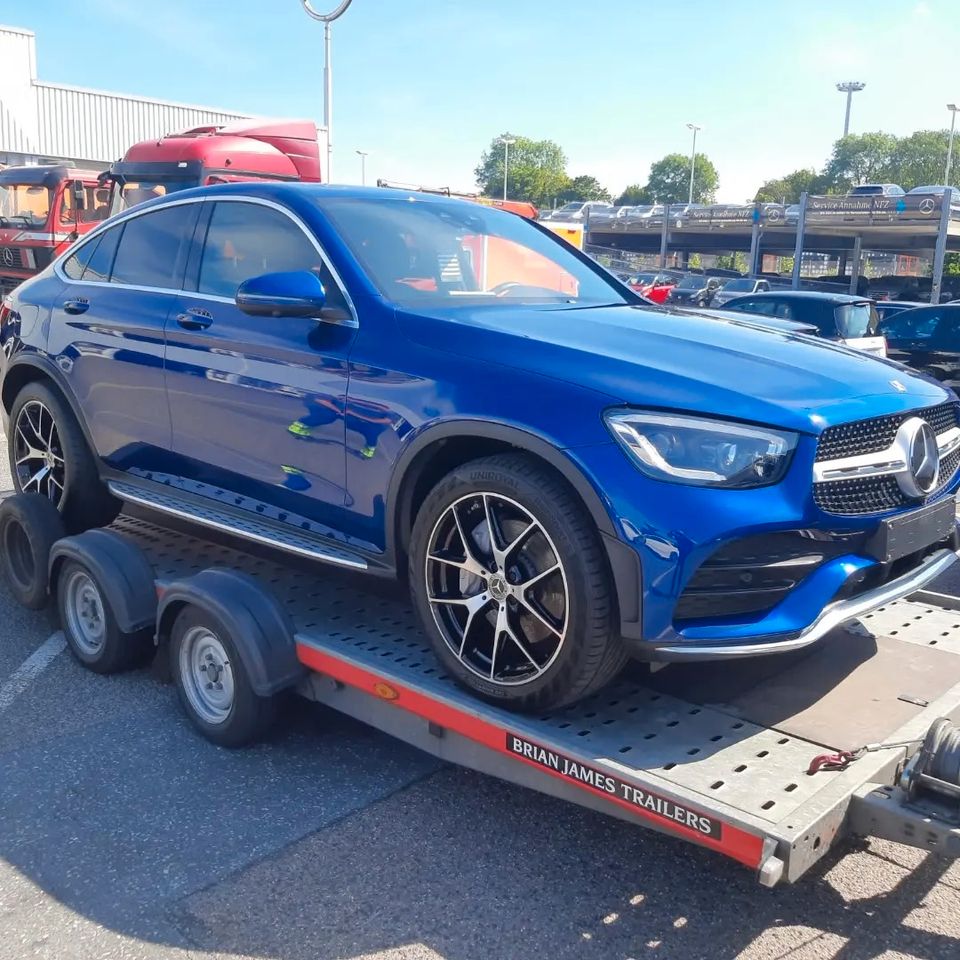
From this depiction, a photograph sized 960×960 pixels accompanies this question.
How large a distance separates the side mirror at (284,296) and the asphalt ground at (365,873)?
5.30ft

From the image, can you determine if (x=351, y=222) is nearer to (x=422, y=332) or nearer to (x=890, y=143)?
(x=422, y=332)

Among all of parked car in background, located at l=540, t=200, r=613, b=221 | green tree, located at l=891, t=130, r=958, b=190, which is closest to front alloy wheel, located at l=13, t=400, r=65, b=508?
parked car in background, located at l=540, t=200, r=613, b=221

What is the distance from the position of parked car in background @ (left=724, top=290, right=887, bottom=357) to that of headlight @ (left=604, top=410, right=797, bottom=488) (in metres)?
10.7

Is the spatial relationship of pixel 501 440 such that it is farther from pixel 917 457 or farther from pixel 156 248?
pixel 156 248

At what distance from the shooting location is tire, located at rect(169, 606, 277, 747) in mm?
3689

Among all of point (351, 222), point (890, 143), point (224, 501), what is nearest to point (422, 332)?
point (351, 222)

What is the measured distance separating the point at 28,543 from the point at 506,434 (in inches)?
117

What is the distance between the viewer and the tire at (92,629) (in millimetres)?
4348

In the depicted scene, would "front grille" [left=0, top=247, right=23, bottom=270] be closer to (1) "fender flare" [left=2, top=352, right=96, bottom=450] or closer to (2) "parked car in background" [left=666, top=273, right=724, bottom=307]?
(1) "fender flare" [left=2, top=352, right=96, bottom=450]

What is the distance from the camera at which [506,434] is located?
3045 millimetres

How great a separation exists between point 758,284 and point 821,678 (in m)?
32.3

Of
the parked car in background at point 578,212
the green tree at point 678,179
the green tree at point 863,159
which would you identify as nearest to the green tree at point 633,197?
the green tree at point 678,179

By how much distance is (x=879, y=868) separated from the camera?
10.4 feet

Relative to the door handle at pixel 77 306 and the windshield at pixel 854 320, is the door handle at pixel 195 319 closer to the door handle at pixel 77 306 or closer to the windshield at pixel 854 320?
the door handle at pixel 77 306
